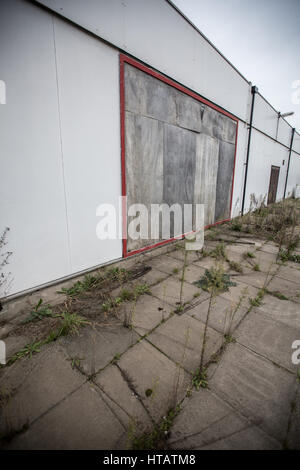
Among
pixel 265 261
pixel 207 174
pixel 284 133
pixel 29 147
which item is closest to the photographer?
pixel 29 147

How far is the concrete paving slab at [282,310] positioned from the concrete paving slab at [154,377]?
1.48 metres

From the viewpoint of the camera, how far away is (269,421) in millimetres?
1363

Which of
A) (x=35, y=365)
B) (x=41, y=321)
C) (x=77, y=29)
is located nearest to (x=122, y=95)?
(x=77, y=29)

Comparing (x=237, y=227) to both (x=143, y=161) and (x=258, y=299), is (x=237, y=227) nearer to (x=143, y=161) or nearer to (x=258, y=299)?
(x=258, y=299)

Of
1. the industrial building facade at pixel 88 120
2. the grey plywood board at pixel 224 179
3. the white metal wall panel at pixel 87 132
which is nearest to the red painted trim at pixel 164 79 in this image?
the industrial building facade at pixel 88 120

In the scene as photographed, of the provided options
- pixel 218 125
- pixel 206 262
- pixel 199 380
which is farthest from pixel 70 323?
pixel 218 125

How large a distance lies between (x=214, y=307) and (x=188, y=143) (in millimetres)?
3696

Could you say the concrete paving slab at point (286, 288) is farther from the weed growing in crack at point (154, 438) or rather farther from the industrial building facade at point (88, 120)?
the weed growing in crack at point (154, 438)

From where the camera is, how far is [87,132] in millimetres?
2764

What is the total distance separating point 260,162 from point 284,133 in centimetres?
479

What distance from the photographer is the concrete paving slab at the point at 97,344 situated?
1.78 m

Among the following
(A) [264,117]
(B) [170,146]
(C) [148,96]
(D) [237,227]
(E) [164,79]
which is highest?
(A) [264,117]

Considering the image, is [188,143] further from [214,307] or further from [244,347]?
[244,347]
